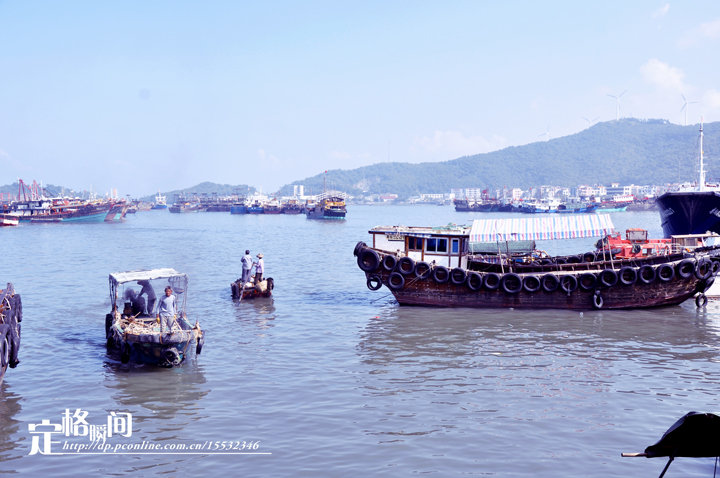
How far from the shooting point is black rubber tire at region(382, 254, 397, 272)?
24578 millimetres

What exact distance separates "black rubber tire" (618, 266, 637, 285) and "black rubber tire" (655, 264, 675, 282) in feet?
2.80

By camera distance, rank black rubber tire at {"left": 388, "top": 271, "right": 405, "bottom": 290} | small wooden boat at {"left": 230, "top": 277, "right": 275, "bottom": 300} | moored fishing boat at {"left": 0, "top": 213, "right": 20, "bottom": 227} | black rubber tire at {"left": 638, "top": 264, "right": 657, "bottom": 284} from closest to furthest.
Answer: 1. black rubber tire at {"left": 638, "top": 264, "right": 657, "bottom": 284}
2. black rubber tire at {"left": 388, "top": 271, "right": 405, "bottom": 290}
3. small wooden boat at {"left": 230, "top": 277, "right": 275, "bottom": 300}
4. moored fishing boat at {"left": 0, "top": 213, "right": 20, "bottom": 227}

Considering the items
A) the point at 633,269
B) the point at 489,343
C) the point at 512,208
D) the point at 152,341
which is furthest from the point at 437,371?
the point at 512,208

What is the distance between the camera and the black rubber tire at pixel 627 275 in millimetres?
23516

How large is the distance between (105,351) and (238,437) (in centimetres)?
811

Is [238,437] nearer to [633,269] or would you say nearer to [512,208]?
[633,269]

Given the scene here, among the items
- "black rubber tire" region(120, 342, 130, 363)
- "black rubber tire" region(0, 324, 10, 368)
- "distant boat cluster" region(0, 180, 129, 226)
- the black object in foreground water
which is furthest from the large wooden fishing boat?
"distant boat cluster" region(0, 180, 129, 226)

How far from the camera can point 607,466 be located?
10.8 meters

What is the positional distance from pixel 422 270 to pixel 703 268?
1049 centimetres

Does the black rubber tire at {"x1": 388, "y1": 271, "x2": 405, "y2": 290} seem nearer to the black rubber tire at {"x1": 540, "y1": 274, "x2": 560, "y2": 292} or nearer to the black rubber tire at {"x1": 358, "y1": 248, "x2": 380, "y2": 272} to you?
the black rubber tire at {"x1": 358, "y1": 248, "x2": 380, "y2": 272}

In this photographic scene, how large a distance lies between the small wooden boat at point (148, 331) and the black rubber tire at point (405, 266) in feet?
28.6

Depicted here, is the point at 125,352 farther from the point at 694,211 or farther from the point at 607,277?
the point at 694,211

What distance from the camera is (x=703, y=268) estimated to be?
925 inches

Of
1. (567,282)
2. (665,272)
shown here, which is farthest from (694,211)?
(567,282)
